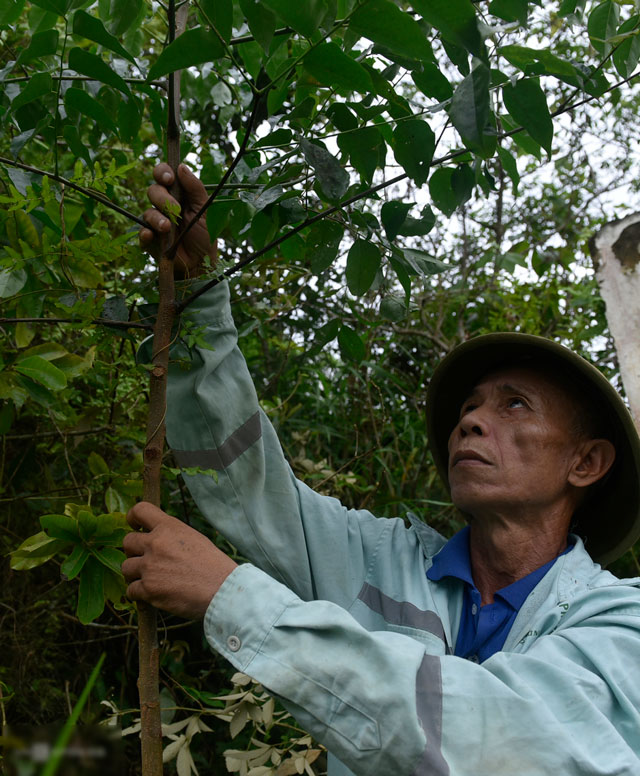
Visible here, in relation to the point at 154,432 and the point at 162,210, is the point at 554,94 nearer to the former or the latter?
the point at 162,210

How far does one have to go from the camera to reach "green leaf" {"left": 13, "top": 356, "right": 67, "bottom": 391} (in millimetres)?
1405

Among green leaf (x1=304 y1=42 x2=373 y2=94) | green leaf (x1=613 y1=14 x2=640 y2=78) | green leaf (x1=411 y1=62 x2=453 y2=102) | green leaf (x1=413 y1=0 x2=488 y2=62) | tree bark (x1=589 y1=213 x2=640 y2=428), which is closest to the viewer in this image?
green leaf (x1=413 y1=0 x2=488 y2=62)

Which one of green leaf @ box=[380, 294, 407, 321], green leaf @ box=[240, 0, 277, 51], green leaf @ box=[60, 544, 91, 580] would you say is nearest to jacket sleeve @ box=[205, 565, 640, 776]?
green leaf @ box=[60, 544, 91, 580]

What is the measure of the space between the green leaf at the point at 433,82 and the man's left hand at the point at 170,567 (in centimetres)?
78

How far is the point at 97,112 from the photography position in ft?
4.35

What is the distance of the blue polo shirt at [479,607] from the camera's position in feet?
5.45

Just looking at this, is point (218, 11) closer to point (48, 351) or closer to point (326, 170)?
point (326, 170)

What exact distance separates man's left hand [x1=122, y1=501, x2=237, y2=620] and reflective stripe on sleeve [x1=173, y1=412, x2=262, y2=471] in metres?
0.36

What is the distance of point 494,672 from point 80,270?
1.04 metres

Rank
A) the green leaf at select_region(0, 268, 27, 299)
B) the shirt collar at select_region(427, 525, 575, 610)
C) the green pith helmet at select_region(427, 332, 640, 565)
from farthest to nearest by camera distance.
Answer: the green pith helmet at select_region(427, 332, 640, 565)
the shirt collar at select_region(427, 525, 575, 610)
the green leaf at select_region(0, 268, 27, 299)

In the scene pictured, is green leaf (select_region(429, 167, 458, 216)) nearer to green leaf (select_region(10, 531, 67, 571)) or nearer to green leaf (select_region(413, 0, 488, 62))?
green leaf (select_region(413, 0, 488, 62))

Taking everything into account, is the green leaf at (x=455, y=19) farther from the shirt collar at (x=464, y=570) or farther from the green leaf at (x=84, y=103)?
the shirt collar at (x=464, y=570)

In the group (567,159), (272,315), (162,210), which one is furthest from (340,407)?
(567,159)

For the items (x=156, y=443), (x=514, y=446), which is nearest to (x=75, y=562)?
(x=156, y=443)
